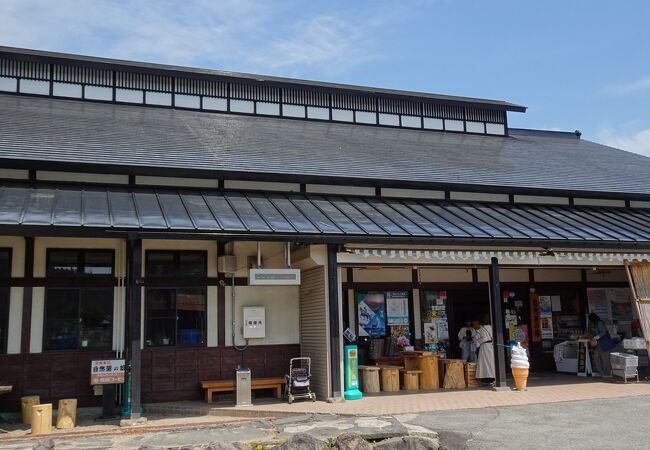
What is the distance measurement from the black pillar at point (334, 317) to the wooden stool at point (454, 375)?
10.1 ft

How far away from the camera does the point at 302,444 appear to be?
7.35m

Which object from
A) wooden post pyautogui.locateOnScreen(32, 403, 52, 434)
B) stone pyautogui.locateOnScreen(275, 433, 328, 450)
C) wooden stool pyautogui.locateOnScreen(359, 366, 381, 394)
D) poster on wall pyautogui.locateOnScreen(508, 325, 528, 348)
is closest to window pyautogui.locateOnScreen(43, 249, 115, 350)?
wooden post pyautogui.locateOnScreen(32, 403, 52, 434)

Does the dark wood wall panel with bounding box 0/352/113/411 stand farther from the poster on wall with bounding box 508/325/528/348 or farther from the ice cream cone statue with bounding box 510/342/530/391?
the poster on wall with bounding box 508/325/528/348

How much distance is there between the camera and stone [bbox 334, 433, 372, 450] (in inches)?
295

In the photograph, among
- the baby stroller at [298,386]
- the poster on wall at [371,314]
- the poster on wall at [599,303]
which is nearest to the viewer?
→ the baby stroller at [298,386]

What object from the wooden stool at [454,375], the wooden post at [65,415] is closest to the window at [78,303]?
the wooden post at [65,415]

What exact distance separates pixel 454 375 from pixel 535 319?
407 centimetres

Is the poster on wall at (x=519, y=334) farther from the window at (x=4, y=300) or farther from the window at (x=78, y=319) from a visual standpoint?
the window at (x=4, y=300)

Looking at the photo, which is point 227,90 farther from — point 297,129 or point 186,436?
point 186,436

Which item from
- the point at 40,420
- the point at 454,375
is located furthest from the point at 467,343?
the point at 40,420

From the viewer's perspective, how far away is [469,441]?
7.90 metres

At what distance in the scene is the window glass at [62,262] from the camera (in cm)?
1123

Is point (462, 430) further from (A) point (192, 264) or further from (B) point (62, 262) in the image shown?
(B) point (62, 262)

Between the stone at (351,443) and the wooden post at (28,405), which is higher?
the wooden post at (28,405)
